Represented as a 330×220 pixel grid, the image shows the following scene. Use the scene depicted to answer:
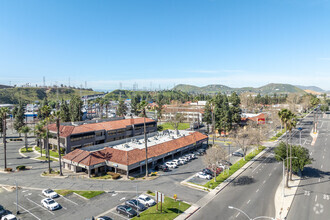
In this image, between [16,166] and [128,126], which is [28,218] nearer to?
[16,166]

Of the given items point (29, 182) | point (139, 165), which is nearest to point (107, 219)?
point (139, 165)

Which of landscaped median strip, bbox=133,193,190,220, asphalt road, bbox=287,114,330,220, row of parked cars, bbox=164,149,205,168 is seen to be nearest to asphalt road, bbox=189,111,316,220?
landscaped median strip, bbox=133,193,190,220

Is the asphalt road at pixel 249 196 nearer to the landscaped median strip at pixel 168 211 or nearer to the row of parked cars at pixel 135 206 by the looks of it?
the landscaped median strip at pixel 168 211

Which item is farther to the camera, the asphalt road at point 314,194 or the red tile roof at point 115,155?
the red tile roof at point 115,155

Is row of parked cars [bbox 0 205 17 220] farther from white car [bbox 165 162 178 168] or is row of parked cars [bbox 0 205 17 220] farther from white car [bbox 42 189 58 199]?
white car [bbox 165 162 178 168]

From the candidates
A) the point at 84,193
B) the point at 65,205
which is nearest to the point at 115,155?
the point at 84,193

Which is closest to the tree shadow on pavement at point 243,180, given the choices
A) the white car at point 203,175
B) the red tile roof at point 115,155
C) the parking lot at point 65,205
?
the white car at point 203,175
